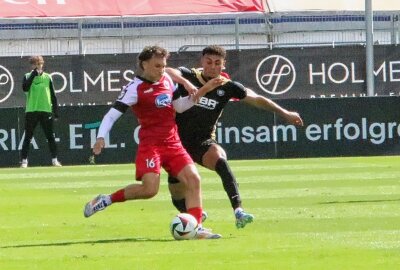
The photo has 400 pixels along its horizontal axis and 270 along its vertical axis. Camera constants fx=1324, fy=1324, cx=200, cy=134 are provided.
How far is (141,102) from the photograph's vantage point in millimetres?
12305

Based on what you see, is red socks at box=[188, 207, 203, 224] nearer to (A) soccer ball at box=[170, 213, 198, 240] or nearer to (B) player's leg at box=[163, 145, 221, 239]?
(B) player's leg at box=[163, 145, 221, 239]

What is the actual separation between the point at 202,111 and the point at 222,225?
1.20m

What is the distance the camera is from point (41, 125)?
2552cm

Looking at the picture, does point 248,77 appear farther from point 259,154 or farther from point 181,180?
point 181,180

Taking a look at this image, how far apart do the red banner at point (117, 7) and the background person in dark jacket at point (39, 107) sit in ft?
40.1

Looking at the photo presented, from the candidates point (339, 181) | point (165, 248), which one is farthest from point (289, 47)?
point (165, 248)

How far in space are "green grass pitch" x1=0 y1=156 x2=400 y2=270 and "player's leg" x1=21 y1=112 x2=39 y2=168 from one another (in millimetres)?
3300

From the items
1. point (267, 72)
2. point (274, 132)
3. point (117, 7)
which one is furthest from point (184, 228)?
point (117, 7)

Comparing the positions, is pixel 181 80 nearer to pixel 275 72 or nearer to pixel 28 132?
pixel 28 132

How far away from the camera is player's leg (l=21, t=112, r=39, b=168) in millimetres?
25047

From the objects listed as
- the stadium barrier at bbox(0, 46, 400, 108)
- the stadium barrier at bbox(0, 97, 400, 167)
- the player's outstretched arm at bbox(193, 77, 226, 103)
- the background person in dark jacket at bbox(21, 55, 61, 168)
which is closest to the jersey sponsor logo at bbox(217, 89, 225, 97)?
the player's outstretched arm at bbox(193, 77, 226, 103)

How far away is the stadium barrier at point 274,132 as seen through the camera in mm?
26359

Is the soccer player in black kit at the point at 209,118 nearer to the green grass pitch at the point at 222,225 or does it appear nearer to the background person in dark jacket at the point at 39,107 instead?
the green grass pitch at the point at 222,225

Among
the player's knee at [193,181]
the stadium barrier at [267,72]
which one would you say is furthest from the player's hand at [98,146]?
the stadium barrier at [267,72]
